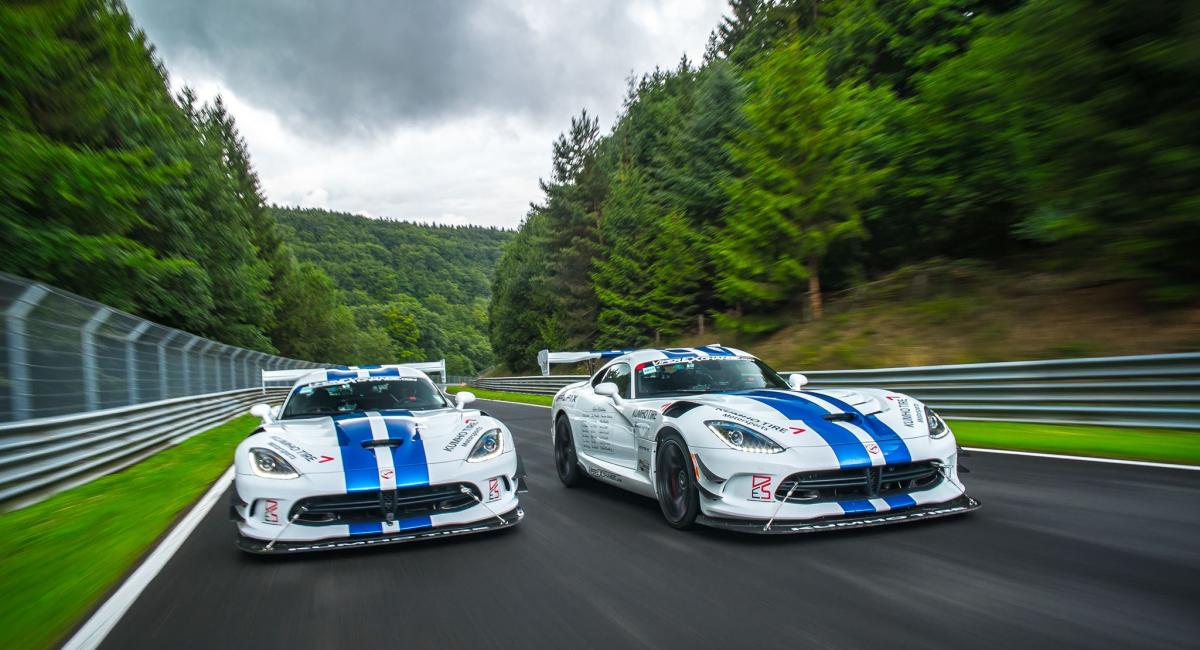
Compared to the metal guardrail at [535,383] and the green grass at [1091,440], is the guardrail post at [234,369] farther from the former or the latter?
the green grass at [1091,440]

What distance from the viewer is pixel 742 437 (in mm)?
5117

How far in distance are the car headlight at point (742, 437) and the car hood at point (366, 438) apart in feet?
5.68

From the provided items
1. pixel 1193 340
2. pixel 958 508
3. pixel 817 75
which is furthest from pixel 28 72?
pixel 1193 340

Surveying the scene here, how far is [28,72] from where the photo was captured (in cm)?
1842

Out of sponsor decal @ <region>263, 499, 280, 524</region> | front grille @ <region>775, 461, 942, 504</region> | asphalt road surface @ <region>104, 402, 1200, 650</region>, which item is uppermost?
sponsor decal @ <region>263, 499, 280, 524</region>

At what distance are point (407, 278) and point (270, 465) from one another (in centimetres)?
15789

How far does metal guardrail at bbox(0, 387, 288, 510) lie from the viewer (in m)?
7.16

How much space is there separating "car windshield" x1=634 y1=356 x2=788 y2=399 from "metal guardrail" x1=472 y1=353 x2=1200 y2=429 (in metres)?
2.22

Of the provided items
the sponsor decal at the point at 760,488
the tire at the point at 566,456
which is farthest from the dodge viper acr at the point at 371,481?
the tire at the point at 566,456

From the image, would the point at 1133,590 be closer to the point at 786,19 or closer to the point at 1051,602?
the point at 1051,602

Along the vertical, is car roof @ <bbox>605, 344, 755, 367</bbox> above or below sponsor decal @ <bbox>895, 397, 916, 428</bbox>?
above

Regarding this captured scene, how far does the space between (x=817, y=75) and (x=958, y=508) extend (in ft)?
65.7

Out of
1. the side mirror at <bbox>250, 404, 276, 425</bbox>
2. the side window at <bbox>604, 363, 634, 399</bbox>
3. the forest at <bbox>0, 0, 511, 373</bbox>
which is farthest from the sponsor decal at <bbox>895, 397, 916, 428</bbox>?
the forest at <bbox>0, 0, 511, 373</bbox>

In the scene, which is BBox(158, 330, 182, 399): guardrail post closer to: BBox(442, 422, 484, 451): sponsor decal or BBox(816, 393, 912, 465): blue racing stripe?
BBox(442, 422, 484, 451): sponsor decal
